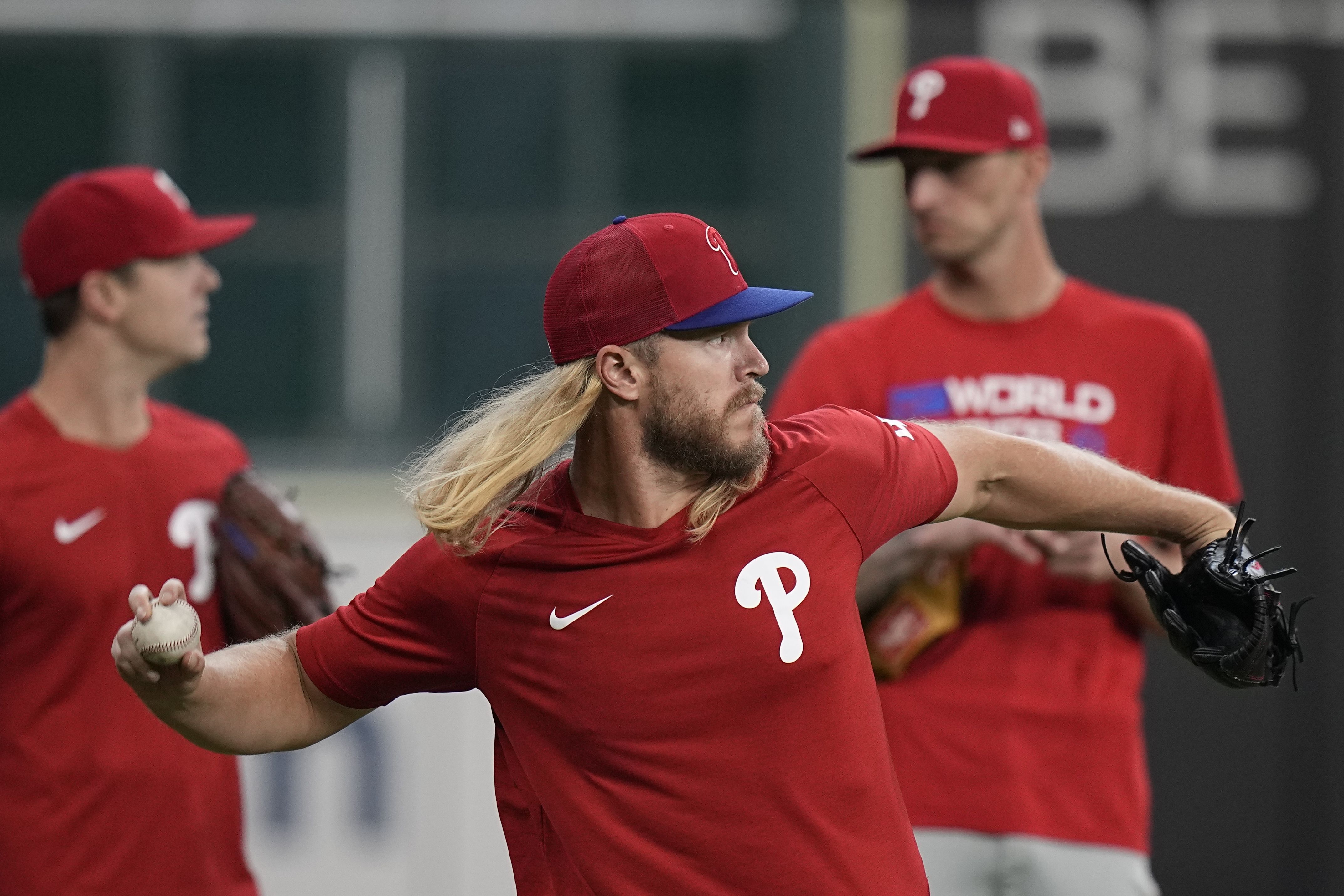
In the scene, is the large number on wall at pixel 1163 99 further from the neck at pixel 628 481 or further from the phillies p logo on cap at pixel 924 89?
the neck at pixel 628 481

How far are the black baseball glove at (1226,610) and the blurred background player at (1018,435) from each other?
2.29ft

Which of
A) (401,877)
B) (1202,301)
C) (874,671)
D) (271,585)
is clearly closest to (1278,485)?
(1202,301)

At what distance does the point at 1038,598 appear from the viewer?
3.67 m

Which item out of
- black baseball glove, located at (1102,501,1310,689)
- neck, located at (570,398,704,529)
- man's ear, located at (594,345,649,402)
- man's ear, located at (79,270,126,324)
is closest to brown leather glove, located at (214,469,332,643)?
man's ear, located at (79,270,126,324)

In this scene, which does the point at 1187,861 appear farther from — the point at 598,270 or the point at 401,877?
the point at 598,270

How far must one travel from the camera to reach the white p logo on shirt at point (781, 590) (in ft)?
8.33

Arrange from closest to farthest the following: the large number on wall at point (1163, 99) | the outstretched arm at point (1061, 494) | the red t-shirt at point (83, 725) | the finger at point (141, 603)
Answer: the finger at point (141, 603), the outstretched arm at point (1061, 494), the red t-shirt at point (83, 725), the large number on wall at point (1163, 99)

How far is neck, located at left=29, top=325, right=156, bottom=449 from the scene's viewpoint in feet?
12.4

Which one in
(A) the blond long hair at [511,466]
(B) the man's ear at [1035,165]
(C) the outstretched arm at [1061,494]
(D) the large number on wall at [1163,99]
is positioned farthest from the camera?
(D) the large number on wall at [1163,99]

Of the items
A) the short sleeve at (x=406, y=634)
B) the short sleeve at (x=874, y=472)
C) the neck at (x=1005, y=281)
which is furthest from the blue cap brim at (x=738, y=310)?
the neck at (x=1005, y=281)

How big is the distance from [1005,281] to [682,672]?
173 centimetres

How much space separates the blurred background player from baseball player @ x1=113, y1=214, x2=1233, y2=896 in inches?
35.0

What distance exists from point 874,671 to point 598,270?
140 centimetres

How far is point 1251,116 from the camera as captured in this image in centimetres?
623
